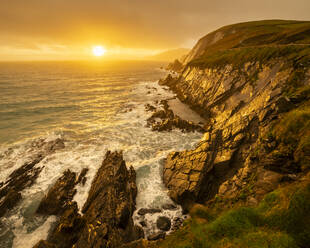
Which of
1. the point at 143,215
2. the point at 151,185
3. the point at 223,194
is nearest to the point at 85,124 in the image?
the point at 151,185

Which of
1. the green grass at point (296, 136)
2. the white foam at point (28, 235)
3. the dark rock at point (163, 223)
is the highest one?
the green grass at point (296, 136)

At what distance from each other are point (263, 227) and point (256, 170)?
608 centimetres

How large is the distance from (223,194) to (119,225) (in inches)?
383

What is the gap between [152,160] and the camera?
2241 centimetres

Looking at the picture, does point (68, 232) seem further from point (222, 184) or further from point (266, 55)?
point (266, 55)

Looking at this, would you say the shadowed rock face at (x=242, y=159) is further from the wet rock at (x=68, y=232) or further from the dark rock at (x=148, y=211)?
the wet rock at (x=68, y=232)

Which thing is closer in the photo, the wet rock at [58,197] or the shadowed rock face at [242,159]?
the shadowed rock face at [242,159]

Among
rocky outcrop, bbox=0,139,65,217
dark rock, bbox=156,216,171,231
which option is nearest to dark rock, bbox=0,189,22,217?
rocky outcrop, bbox=0,139,65,217

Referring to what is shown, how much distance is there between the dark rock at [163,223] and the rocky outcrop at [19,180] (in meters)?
16.5

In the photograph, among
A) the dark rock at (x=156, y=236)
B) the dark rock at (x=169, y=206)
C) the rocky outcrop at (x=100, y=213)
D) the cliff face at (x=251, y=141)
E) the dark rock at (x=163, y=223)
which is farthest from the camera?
the dark rock at (x=169, y=206)

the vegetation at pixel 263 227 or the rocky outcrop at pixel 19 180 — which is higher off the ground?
the vegetation at pixel 263 227

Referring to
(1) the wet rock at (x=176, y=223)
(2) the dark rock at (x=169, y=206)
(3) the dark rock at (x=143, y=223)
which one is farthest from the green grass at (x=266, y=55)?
(3) the dark rock at (x=143, y=223)

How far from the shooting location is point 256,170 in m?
12.5

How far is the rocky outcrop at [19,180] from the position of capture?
1609 centimetres
